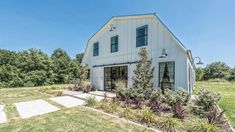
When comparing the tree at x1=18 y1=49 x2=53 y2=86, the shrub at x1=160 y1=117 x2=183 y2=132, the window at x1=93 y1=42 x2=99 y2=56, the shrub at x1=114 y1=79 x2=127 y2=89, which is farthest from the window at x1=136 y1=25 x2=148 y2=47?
the tree at x1=18 y1=49 x2=53 y2=86

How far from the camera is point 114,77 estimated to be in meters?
14.0

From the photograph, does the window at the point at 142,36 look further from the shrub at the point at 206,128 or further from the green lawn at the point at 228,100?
the shrub at the point at 206,128

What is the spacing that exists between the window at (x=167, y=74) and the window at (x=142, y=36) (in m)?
2.06

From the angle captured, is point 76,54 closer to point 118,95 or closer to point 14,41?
point 14,41

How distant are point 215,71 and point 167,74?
44831mm

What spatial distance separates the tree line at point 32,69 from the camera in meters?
23.8

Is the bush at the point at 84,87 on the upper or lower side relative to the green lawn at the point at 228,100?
upper

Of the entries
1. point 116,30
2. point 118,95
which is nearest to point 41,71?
point 116,30

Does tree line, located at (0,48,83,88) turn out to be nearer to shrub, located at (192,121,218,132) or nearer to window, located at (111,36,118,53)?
window, located at (111,36,118,53)

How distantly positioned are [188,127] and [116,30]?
1017 cm

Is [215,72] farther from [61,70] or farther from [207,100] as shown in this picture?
[207,100]

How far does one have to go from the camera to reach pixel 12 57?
25.7 meters

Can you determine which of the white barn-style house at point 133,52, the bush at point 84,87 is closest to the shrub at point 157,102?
the white barn-style house at point 133,52

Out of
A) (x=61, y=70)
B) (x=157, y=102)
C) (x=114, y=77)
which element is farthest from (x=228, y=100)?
(x=61, y=70)
